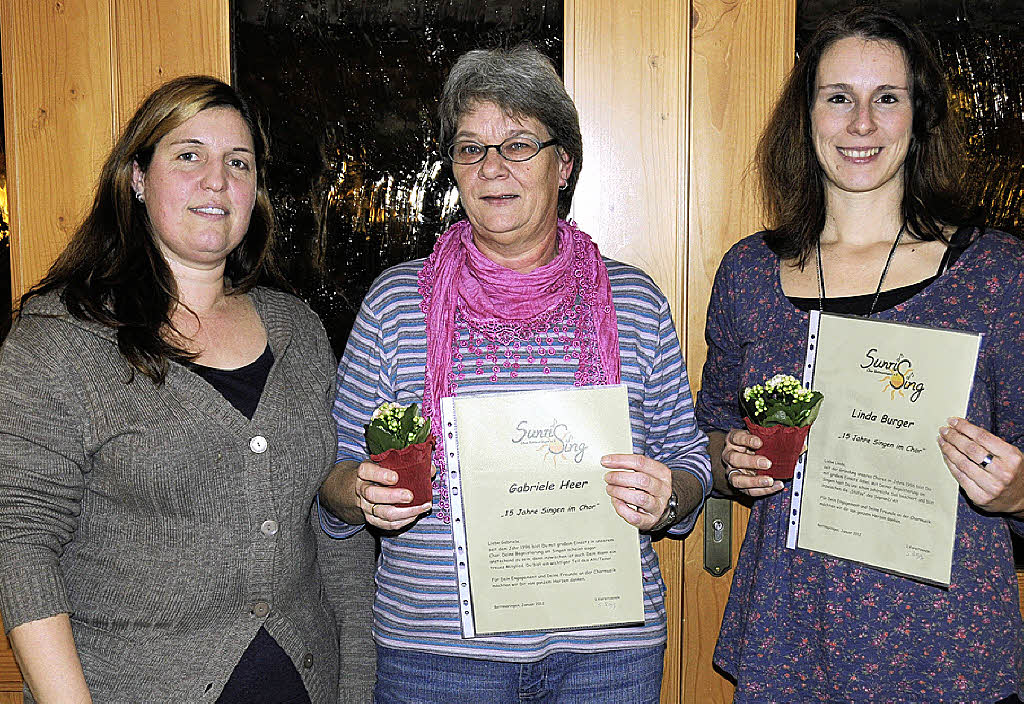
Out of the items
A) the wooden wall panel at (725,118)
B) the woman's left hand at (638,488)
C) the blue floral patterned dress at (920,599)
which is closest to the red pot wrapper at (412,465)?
the woman's left hand at (638,488)

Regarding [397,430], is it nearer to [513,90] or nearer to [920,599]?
[513,90]

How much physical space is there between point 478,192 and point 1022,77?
4.58ft

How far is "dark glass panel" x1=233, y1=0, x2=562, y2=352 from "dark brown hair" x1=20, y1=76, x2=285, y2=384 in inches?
15.0

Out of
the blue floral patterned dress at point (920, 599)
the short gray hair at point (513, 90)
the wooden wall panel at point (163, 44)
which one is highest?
the wooden wall panel at point (163, 44)

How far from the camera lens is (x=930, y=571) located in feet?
4.99

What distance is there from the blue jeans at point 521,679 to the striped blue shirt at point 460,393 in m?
0.02

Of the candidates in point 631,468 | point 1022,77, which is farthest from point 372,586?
point 1022,77

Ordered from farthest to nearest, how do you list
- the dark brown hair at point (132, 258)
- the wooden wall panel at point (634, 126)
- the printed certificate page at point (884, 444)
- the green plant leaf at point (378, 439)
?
the wooden wall panel at point (634, 126)
the dark brown hair at point (132, 258)
the printed certificate page at point (884, 444)
the green plant leaf at point (378, 439)

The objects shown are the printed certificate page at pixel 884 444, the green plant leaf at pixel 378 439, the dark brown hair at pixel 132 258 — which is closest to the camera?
the green plant leaf at pixel 378 439

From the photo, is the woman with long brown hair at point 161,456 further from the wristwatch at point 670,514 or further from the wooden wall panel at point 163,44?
the wristwatch at point 670,514

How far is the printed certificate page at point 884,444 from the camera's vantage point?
4.93 ft

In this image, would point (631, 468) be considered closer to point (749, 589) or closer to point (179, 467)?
point (749, 589)

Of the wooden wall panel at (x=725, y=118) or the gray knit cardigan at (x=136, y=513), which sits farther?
the wooden wall panel at (x=725, y=118)

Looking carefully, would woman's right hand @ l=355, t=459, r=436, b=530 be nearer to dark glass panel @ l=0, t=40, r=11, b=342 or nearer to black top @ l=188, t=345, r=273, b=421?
black top @ l=188, t=345, r=273, b=421
